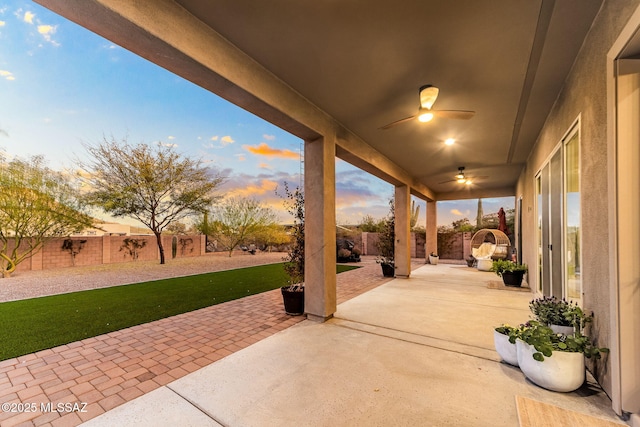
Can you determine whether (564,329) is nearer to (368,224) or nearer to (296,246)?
(296,246)

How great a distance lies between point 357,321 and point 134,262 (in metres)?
11.5

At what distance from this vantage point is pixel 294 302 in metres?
3.94

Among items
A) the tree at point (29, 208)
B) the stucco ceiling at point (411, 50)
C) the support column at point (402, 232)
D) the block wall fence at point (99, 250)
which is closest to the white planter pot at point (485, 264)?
the support column at point (402, 232)

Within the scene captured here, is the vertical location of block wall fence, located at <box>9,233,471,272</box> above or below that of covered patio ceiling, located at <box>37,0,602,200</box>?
below

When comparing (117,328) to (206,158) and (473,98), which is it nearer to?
(473,98)

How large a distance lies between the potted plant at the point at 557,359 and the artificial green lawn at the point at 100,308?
14.8 feet

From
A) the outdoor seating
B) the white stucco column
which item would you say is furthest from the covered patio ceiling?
the white stucco column

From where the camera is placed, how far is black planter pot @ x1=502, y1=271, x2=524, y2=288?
5910 millimetres

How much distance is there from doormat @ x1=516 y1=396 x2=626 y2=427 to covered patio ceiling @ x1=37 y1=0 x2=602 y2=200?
2.86 meters

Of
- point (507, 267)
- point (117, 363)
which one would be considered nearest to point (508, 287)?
point (507, 267)

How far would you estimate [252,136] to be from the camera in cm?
1526

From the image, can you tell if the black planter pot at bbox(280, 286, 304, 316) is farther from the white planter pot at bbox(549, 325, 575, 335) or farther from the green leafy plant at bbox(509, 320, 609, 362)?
the white planter pot at bbox(549, 325, 575, 335)

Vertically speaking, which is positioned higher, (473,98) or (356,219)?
(473,98)

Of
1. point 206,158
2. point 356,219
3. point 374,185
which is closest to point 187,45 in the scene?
point 206,158
